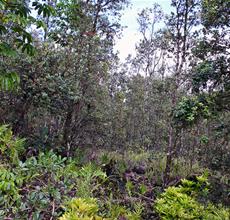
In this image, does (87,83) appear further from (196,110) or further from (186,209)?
(186,209)

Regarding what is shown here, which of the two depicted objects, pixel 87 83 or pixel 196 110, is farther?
pixel 87 83

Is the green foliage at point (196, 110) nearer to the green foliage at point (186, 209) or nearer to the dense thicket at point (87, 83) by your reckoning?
the dense thicket at point (87, 83)

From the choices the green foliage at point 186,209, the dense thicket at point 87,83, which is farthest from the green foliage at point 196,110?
the green foliage at point 186,209

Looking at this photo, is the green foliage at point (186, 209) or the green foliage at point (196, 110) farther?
the green foliage at point (196, 110)

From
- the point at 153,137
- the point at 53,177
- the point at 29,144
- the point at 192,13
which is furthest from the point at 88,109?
the point at 153,137

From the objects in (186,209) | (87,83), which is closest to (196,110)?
(186,209)

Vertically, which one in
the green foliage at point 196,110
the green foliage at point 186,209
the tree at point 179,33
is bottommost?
the green foliage at point 186,209

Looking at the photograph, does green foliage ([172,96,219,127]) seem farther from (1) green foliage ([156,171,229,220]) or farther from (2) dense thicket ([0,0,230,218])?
(1) green foliage ([156,171,229,220])

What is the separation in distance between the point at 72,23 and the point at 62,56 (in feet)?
3.29

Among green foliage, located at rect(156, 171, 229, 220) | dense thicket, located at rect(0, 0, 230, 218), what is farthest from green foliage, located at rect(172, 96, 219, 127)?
green foliage, located at rect(156, 171, 229, 220)

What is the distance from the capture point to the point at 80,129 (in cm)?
466

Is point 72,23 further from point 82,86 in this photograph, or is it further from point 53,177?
point 53,177

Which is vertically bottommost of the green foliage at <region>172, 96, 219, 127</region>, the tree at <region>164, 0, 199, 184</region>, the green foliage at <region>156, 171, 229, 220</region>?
the green foliage at <region>156, 171, 229, 220</region>

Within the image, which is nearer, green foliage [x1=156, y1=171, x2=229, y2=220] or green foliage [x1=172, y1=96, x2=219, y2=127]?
green foliage [x1=156, y1=171, x2=229, y2=220]
